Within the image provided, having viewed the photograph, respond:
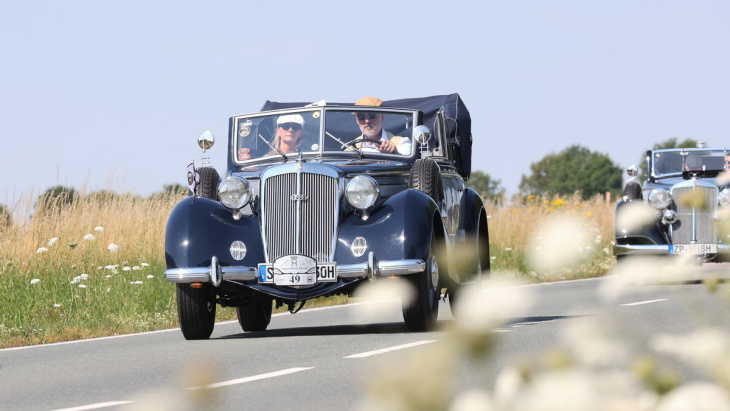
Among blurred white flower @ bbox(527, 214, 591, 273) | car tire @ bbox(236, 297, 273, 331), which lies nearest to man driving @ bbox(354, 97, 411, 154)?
car tire @ bbox(236, 297, 273, 331)

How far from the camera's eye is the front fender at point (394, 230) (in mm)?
9703

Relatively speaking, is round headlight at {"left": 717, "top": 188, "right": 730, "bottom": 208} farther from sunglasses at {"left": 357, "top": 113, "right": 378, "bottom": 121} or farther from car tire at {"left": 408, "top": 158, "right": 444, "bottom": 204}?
car tire at {"left": 408, "top": 158, "right": 444, "bottom": 204}

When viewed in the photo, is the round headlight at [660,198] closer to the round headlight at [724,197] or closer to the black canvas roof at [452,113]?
the round headlight at [724,197]

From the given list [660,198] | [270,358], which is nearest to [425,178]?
[270,358]

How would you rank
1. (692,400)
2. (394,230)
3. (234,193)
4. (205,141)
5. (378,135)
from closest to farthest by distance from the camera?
(692,400) < (394,230) < (234,193) < (205,141) < (378,135)

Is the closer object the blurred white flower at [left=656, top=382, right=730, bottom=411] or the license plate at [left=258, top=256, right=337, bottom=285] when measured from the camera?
the blurred white flower at [left=656, top=382, right=730, bottom=411]

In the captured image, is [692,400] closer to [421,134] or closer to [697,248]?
[421,134]

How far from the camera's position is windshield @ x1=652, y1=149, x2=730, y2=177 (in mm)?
19203

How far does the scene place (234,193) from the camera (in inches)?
399

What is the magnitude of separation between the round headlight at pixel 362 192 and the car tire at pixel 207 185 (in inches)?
58.6

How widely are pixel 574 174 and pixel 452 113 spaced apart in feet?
387

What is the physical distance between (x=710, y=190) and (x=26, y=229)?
9.83 m

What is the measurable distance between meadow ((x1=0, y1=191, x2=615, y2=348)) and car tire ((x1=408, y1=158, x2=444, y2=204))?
99cm

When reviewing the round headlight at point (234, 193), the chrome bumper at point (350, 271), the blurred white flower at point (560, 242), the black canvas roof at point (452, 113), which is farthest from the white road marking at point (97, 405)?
the black canvas roof at point (452, 113)
